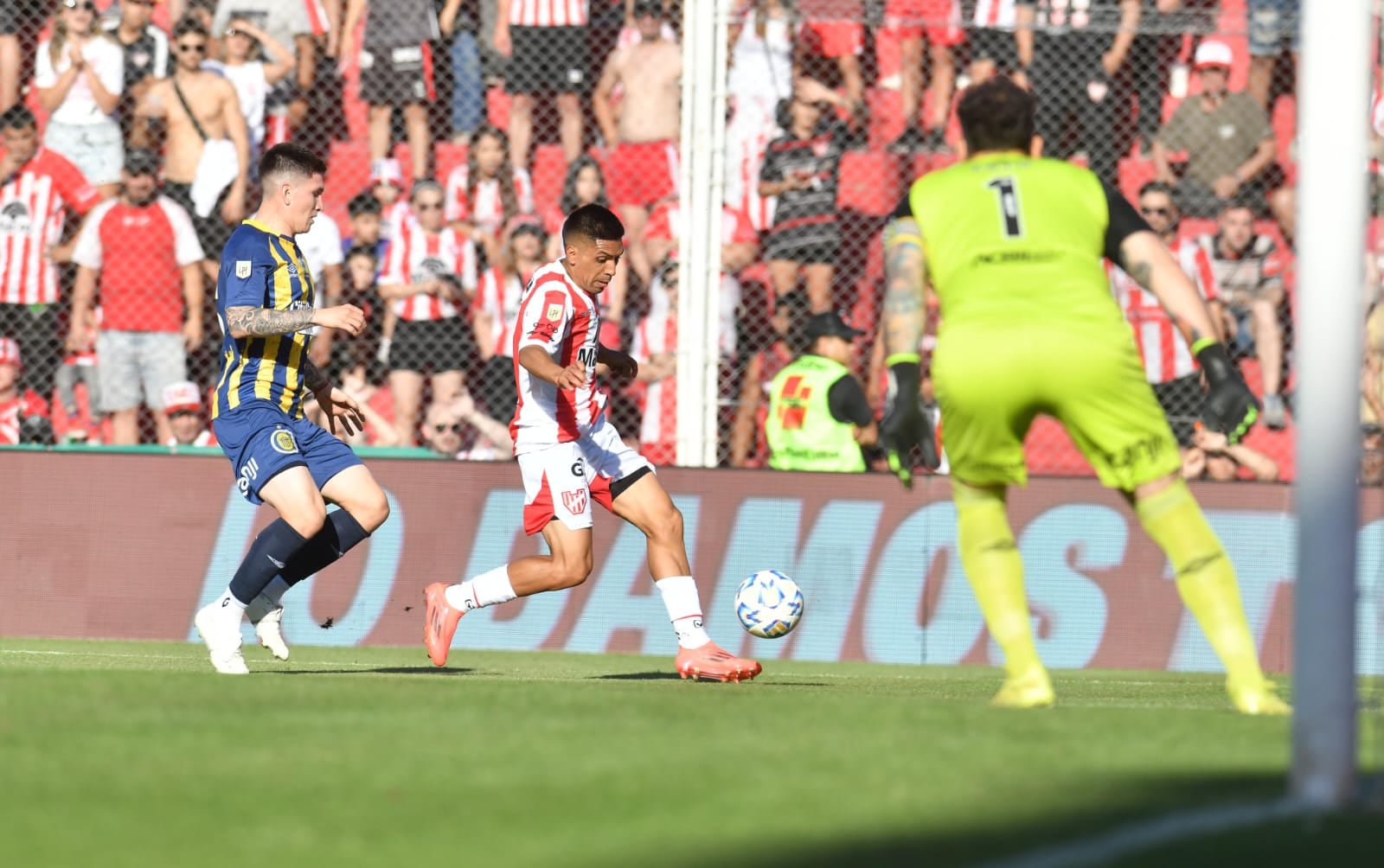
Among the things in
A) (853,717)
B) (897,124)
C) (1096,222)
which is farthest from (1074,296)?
(897,124)

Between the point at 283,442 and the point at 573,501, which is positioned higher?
the point at 283,442

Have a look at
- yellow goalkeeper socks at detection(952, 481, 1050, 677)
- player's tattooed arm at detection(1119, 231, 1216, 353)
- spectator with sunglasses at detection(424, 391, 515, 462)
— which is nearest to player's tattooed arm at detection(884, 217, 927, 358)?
yellow goalkeeper socks at detection(952, 481, 1050, 677)

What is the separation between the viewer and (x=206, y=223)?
14992 millimetres

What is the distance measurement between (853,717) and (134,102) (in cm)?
1100

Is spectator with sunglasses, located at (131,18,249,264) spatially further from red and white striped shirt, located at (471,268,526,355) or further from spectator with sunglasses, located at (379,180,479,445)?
red and white striped shirt, located at (471,268,526,355)

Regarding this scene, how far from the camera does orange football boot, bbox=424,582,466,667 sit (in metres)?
9.70

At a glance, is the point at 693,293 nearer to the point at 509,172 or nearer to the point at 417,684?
the point at 509,172

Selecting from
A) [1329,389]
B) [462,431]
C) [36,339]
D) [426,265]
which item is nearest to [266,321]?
[1329,389]

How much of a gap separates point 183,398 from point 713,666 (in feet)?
21.0

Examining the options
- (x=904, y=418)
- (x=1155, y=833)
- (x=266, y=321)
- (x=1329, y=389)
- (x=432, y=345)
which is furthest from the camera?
(x=432, y=345)

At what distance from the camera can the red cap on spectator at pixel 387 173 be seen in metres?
15.5

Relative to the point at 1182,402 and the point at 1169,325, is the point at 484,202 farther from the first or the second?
the point at 1182,402

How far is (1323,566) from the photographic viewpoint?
4488 millimetres

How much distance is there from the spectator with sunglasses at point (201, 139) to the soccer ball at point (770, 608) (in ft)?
20.8
